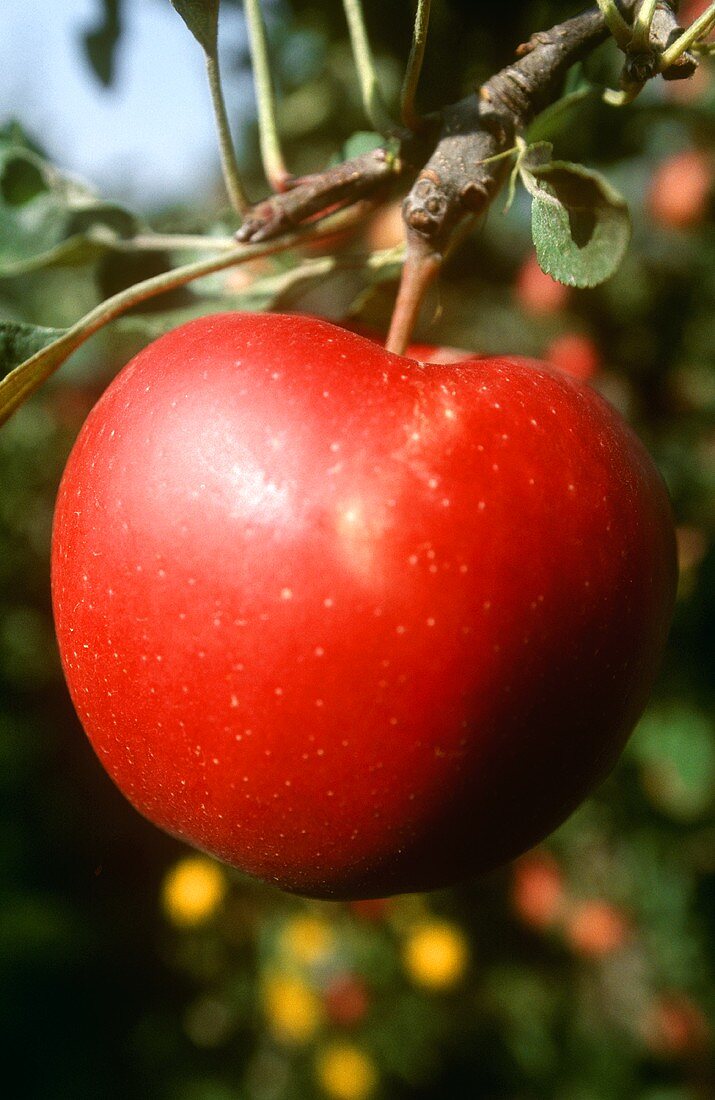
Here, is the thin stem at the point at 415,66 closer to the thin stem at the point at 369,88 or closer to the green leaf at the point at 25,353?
the thin stem at the point at 369,88

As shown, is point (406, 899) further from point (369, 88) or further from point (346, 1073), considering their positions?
point (369, 88)

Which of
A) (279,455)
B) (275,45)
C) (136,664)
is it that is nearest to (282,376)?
(279,455)

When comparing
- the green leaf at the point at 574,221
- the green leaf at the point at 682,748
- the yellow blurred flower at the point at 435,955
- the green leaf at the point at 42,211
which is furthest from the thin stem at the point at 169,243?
the yellow blurred flower at the point at 435,955

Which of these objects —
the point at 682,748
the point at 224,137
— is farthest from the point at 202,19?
the point at 682,748

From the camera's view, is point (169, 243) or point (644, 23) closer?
point (644, 23)

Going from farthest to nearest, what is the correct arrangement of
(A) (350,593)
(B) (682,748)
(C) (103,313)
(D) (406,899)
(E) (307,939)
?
(D) (406,899)
(E) (307,939)
(B) (682,748)
(C) (103,313)
(A) (350,593)

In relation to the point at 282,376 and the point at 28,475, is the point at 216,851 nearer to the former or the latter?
the point at 282,376
